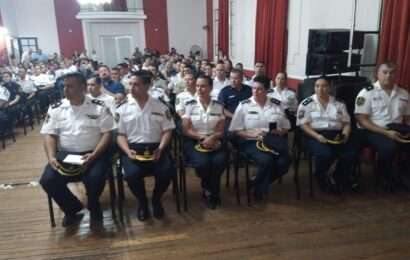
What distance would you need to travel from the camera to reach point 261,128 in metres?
3.02

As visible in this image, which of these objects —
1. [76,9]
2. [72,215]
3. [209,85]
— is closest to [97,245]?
[72,215]

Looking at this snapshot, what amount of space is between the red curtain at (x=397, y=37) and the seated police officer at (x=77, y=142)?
2935 mm

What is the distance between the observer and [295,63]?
5629 mm

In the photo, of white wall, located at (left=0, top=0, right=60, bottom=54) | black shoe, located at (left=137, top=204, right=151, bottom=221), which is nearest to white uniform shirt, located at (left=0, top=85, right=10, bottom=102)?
black shoe, located at (left=137, top=204, right=151, bottom=221)

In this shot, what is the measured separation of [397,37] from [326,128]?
139cm

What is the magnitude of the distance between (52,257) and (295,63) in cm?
468

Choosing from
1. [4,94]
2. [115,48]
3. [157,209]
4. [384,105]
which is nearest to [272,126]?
[384,105]

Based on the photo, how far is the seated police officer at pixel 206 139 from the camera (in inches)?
108

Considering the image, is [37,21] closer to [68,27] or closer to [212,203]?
[68,27]

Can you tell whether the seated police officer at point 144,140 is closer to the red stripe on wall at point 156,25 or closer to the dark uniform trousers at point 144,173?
the dark uniform trousers at point 144,173

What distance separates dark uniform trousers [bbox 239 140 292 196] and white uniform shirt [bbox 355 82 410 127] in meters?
0.97

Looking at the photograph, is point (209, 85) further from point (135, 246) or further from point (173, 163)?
point (135, 246)

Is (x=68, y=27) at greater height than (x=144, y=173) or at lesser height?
greater

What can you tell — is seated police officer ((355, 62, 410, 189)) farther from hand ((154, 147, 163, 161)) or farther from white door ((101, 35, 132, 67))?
white door ((101, 35, 132, 67))
